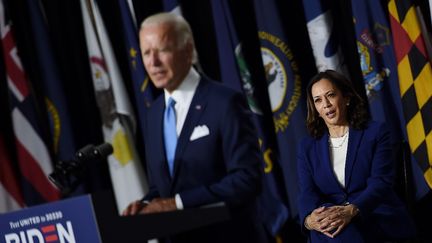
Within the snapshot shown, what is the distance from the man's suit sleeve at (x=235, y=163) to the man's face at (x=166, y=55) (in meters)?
0.26

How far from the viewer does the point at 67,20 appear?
4.30m

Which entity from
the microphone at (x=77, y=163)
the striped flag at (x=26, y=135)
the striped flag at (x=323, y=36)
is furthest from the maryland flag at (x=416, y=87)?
the striped flag at (x=26, y=135)

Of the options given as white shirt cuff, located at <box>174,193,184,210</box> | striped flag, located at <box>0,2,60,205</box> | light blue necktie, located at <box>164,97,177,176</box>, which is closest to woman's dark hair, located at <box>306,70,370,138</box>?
light blue necktie, located at <box>164,97,177,176</box>

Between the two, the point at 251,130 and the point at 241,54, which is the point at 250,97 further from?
the point at 251,130

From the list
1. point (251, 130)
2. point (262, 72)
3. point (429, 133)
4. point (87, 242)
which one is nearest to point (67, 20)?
point (262, 72)

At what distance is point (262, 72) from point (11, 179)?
1.93 metres

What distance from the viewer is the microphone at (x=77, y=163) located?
2469 millimetres

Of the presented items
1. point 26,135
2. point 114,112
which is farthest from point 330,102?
point 26,135

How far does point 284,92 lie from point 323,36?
0.38 m

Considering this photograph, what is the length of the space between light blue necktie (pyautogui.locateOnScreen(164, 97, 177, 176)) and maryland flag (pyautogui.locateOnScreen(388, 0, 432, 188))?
1.23 metres

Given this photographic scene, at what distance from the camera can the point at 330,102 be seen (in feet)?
8.73

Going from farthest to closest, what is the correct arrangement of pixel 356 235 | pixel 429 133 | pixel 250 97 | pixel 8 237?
pixel 250 97
pixel 429 133
pixel 356 235
pixel 8 237

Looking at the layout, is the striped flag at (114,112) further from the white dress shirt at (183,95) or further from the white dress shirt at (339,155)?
the white dress shirt at (339,155)

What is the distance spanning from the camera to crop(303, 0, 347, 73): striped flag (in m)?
3.27
